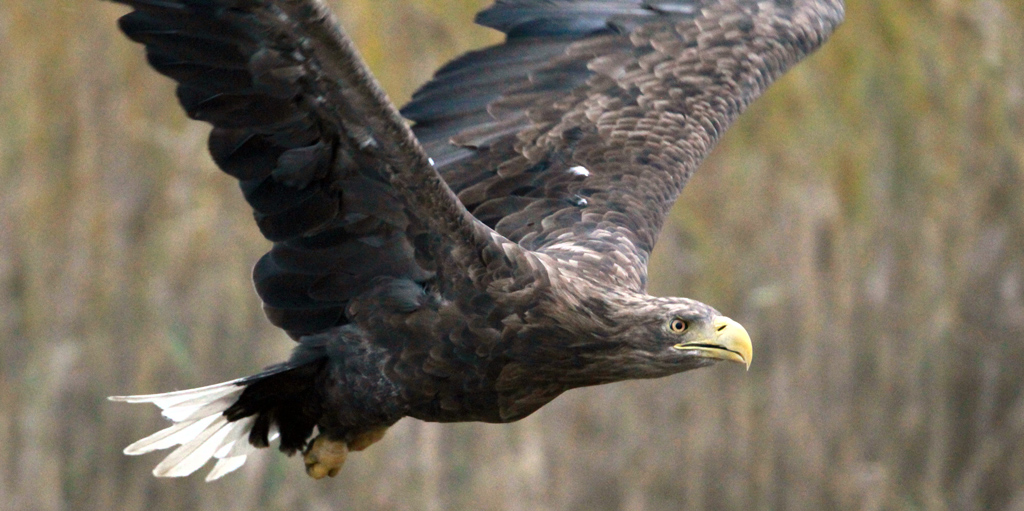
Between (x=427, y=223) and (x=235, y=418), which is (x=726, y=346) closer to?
(x=427, y=223)

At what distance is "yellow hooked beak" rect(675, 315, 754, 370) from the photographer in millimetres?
3758

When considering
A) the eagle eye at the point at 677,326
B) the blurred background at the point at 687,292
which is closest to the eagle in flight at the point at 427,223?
the eagle eye at the point at 677,326

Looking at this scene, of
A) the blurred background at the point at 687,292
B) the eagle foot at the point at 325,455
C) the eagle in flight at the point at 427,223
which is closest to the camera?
the eagle in flight at the point at 427,223

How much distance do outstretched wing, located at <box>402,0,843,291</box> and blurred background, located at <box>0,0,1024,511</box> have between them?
2.42 feet

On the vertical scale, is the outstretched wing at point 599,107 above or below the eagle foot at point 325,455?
above

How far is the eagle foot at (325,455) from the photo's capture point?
4.30 metres

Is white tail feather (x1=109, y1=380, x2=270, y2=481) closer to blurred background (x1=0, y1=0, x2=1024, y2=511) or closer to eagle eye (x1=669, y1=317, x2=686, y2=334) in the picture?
blurred background (x1=0, y1=0, x2=1024, y2=511)

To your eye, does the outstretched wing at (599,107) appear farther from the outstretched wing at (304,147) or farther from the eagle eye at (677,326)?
the outstretched wing at (304,147)

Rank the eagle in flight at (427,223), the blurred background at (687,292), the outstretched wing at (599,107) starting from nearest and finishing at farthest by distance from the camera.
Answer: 1. the eagle in flight at (427,223)
2. the outstretched wing at (599,107)
3. the blurred background at (687,292)

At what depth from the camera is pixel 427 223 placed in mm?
3703

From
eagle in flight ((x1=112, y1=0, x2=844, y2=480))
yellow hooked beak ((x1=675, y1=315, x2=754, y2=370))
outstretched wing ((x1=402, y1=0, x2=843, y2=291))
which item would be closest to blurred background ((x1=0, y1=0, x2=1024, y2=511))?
outstretched wing ((x1=402, y1=0, x2=843, y2=291))

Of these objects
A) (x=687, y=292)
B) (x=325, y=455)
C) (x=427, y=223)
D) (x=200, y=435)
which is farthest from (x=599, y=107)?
(x=200, y=435)

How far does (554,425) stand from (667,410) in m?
0.49

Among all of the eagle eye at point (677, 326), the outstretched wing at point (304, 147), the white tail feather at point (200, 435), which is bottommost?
the white tail feather at point (200, 435)
